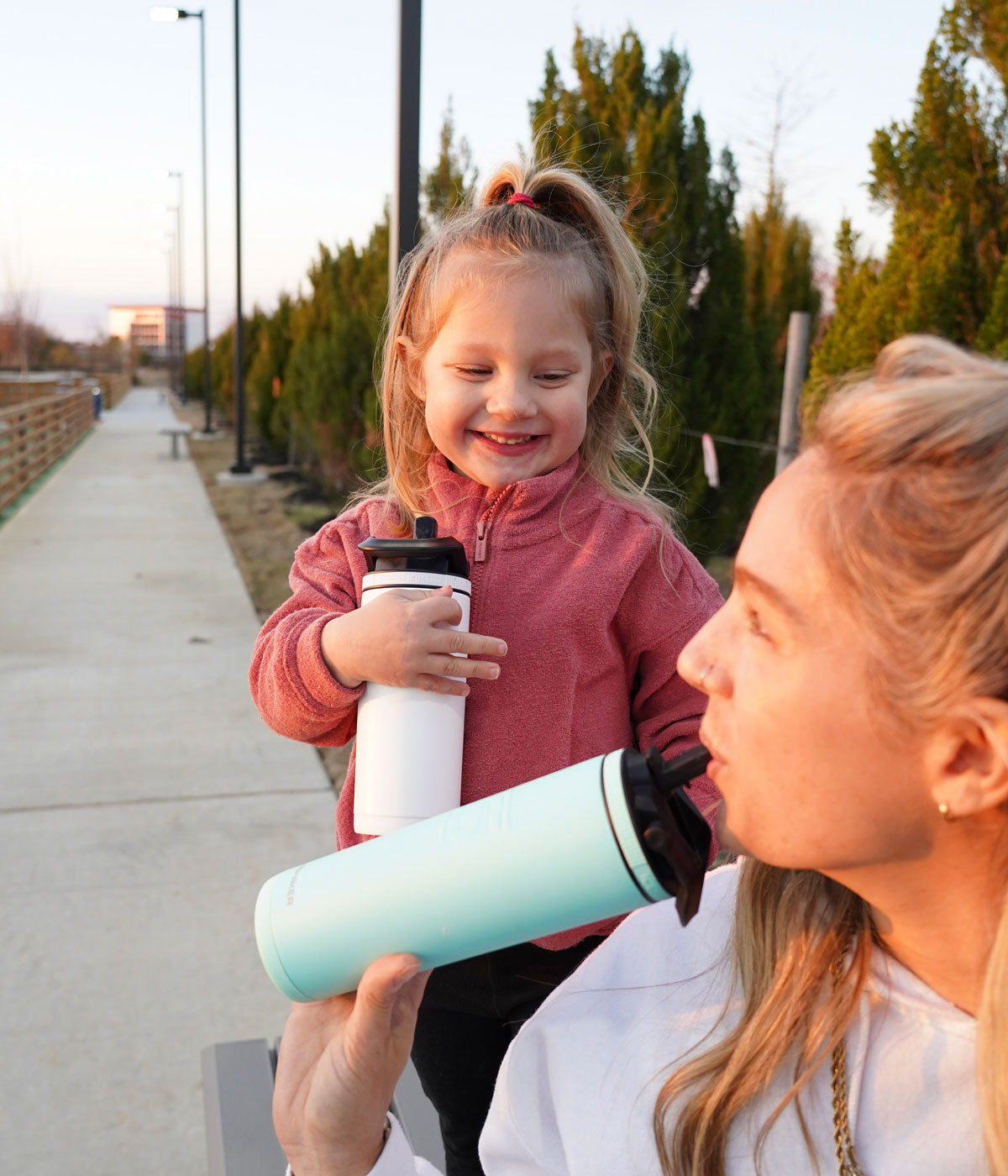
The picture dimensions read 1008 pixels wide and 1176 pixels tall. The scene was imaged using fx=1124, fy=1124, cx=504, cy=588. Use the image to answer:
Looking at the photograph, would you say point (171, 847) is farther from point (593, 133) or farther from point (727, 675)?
point (593, 133)

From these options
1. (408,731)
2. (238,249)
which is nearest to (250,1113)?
(408,731)

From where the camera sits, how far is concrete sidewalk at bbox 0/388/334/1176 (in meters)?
2.96

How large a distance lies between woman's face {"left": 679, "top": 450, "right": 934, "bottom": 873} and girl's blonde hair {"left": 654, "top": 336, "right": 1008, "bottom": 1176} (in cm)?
2

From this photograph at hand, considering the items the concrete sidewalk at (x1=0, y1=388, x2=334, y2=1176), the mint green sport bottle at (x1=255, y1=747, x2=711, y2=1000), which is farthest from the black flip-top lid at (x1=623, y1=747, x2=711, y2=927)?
the concrete sidewalk at (x1=0, y1=388, x2=334, y2=1176)

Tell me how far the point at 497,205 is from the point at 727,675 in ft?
3.71

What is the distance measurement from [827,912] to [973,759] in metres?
0.32

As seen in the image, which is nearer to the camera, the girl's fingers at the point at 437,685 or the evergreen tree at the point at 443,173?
the girl's fingers at the point at 437,685

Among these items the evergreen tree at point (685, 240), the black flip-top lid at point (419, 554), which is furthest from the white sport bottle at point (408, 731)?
the evergreen tree at point (685, 240)

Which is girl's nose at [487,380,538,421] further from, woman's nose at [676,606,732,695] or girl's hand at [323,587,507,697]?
woman's nose at [676,606,732,695]

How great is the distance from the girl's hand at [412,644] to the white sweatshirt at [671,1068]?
39 centimetres

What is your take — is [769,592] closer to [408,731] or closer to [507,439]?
[408,731]

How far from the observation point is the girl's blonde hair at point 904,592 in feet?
2.88

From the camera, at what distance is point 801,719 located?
96 centimetres

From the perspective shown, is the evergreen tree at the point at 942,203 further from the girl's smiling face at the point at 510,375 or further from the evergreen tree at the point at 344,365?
the evergreen tree at the point at 344,365
